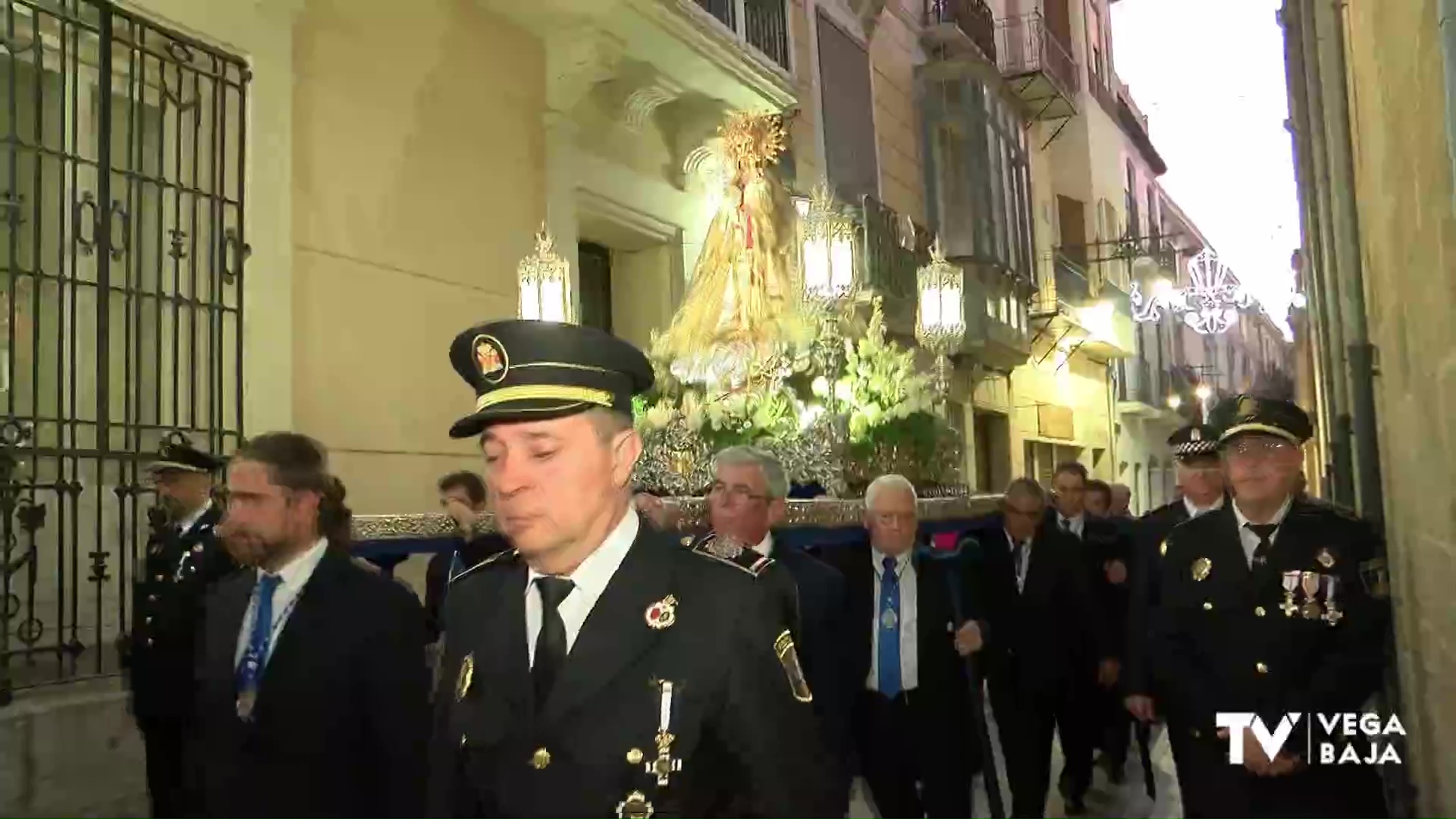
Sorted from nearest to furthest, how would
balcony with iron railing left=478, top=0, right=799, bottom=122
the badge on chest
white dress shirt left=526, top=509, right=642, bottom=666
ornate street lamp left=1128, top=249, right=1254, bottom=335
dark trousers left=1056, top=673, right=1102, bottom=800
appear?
the badge on chest → white dress shirt left=526, top=509, right=642, bottom=666 → dark trousers left=1056, top=673, right=1102, bottom=800 → balcony with iron railing left=478, top=0, right=799, bottom=122 → ornate street lamp left=1128, top=249, right=1254, bottom=335

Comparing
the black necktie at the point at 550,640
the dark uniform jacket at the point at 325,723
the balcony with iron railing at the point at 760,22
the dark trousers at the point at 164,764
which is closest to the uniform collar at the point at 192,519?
the dark trousers at the point at 164,764

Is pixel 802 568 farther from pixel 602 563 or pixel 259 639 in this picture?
pixel 602 563

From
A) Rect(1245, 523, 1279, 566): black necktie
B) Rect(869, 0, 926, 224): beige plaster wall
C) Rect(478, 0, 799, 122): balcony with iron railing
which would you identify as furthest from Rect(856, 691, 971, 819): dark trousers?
Rect(869, 0, 926, 224): beige plaster wall

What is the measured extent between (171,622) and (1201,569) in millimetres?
3353

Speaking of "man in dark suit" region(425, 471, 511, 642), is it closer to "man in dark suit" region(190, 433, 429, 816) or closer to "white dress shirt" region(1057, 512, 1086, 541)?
"man in dark suit" region(190, 433, 429, 816)

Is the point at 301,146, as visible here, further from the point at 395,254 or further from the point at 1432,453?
the point at 1432,453

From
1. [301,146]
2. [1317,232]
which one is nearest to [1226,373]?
[1317,232]

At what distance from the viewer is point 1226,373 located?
108ft

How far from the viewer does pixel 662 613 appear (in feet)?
6.26

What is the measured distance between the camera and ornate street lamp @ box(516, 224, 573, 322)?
683cm

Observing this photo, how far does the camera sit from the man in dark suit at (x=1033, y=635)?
517 centimetres

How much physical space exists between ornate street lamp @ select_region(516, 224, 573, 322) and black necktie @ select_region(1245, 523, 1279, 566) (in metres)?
4.23

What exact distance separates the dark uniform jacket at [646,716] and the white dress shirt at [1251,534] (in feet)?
6.89

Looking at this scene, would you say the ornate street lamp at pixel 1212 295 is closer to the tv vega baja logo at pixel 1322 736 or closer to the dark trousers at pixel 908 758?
the dark trousers at pixel 908 758
